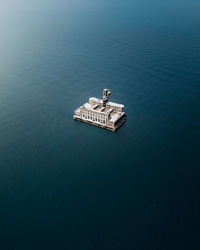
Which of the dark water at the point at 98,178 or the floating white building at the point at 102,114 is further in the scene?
the floating white building at the point at 102,114

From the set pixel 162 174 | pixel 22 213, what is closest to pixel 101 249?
pixel 22 213

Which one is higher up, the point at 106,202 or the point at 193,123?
the point at 193,123

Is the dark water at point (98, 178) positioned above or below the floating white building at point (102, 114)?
below

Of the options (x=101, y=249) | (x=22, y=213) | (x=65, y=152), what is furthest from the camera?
(x=65, y=152)

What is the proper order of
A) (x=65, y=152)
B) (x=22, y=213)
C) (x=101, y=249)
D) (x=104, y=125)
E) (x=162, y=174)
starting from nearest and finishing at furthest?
(x=101, y=249), (x=22, y=213), (x=162, y=174), (x=65, y=152), (x=104, y=125)

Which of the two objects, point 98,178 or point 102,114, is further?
point 102,114

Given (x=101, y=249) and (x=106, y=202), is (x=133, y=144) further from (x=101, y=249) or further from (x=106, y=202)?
(x=101, y=249)

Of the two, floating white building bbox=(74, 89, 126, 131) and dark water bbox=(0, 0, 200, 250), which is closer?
dark water bbox=(0, 0, 200, 250)

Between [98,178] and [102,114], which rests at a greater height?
[102,114]
